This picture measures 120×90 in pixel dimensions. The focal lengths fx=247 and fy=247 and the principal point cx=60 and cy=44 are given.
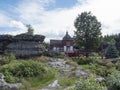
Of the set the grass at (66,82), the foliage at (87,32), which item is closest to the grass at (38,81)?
the grass at (66,82)

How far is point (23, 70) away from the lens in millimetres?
12625

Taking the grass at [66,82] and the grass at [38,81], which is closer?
the grass at [38,81]

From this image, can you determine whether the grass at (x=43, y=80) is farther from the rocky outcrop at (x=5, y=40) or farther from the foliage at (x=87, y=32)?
the foliage at (x=87, y=32)

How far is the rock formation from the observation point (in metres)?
18.4

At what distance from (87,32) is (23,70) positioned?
2368 cm

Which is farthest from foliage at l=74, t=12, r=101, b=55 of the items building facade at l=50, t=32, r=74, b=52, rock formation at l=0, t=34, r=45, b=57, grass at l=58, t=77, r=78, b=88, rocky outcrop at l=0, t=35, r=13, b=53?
grass at l=58, t=77, r=78, b=88

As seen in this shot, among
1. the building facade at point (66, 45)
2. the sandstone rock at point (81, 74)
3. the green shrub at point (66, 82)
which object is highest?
the building facade at point (66, 45)

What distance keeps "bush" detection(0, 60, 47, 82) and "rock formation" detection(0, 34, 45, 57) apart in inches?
204

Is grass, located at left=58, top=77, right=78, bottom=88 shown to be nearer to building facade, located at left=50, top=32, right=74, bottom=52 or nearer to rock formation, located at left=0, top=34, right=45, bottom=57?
rock formation, located at left=0, top=34, right=45, bottom=57

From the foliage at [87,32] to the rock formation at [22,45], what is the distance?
655 inches

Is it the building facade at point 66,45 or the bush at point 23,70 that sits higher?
the building facade at point 66,45

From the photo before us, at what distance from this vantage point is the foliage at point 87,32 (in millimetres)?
34812

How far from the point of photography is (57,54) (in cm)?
1972

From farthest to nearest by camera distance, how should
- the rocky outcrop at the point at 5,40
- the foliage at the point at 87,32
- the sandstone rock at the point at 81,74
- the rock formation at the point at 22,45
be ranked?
the foliage at the point at 87,32, the rocky outcrop at the point at 5,40, the rock formation at the point at 22,45, the sandstone rock at the point at 81,74
